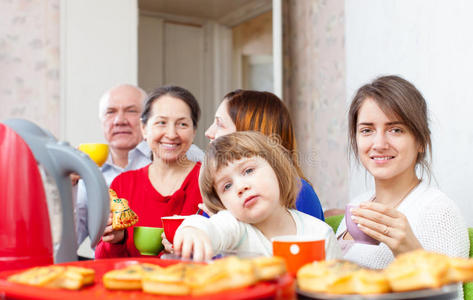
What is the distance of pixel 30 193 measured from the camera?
0.75 m

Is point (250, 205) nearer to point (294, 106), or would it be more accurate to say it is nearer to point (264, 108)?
point (264, 108)

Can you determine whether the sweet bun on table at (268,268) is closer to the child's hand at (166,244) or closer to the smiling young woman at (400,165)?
the child's hand at (166,244)

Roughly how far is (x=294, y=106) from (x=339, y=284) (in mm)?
3242

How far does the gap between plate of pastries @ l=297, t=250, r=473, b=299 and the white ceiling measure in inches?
163

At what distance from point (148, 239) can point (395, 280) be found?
24.7 inches

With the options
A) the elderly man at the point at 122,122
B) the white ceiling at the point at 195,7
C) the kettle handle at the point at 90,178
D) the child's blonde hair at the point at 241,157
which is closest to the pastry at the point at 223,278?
the kettle handle at the point at 90,178

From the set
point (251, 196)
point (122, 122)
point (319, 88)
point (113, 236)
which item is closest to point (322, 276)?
point (251, 196)

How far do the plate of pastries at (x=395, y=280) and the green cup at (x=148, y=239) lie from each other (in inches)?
20.8

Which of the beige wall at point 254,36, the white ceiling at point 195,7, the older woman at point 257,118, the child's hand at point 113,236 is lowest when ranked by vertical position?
the child's hand at point 113,236

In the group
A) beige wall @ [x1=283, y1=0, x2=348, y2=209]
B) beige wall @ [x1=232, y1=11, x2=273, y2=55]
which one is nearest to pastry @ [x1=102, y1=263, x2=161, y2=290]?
beige wall @ [x1=283, y1=0, x2=348, y2=209]

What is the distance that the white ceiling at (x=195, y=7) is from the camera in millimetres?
4367

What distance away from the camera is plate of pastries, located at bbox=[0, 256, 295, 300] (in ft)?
1.48

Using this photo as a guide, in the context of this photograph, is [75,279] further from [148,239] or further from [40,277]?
[148,239]

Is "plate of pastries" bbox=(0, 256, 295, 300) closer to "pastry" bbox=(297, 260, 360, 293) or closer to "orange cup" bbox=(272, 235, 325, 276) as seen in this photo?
"pastry" bbox=(297, 260, 360, 293)
